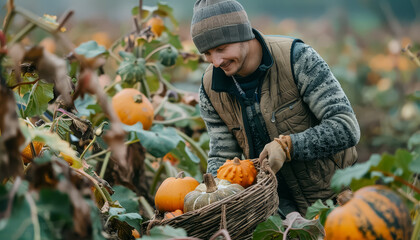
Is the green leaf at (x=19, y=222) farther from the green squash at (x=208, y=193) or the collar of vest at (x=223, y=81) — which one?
the collar of vest at (x=223, y=81)

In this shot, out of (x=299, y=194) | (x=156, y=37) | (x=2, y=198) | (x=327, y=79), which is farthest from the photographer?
(x=156, y=37)

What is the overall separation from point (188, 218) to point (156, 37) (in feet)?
6.82

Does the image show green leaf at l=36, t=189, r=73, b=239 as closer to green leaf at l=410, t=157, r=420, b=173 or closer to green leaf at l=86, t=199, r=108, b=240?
green leaf at l=86, t=199, r=108, b=240

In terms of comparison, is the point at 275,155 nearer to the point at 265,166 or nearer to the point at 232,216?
the point at 265,166

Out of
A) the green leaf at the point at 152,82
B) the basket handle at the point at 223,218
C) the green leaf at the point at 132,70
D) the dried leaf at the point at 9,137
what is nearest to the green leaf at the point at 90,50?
the green leaf at the point at 132,70

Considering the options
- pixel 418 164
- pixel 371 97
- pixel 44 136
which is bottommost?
pixel 371 97

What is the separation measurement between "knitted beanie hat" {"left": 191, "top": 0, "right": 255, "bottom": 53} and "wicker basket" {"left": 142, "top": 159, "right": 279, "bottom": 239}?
64 centimetres

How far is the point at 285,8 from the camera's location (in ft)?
23.9

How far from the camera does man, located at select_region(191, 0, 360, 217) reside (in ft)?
7.16

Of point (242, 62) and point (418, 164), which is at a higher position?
point (242, 62)

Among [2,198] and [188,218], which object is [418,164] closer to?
[188,218]

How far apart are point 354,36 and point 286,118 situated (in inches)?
223

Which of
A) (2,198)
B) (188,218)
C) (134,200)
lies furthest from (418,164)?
(134,200)

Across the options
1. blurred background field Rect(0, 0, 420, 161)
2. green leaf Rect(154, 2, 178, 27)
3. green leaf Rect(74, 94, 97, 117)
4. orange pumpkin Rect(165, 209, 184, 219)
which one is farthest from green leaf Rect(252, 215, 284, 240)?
blurred background field Rect(0, 0, 420, 161)
